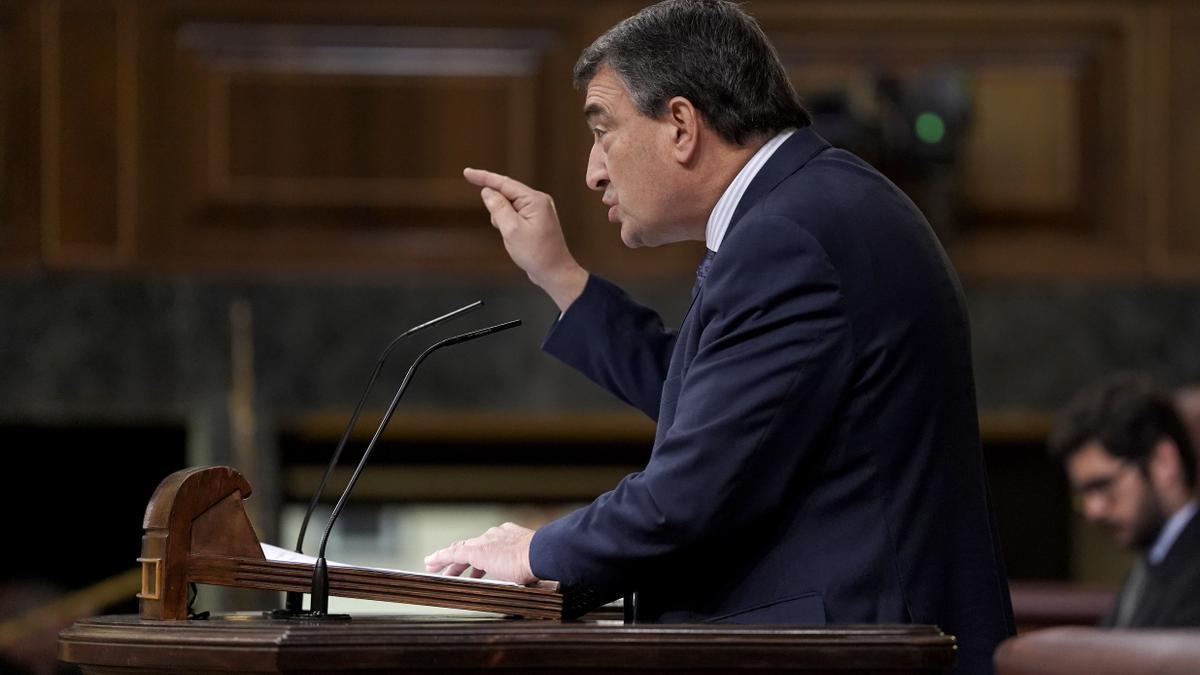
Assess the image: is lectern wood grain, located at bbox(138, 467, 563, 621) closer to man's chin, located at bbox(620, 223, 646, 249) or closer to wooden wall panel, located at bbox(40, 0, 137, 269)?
man's chin, located at bbox(620, 223, 646, 249)

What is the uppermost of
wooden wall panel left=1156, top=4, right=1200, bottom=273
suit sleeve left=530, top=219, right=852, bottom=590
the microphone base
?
wooden wall panel left=1156, top=4, right=1200, bottom=273

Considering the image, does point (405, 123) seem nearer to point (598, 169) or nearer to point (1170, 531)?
point (1170, 531)

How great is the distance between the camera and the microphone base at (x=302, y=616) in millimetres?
1510

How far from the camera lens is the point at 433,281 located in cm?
468

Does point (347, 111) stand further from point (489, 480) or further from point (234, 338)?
point (489, 480)

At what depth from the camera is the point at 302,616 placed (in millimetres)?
1545

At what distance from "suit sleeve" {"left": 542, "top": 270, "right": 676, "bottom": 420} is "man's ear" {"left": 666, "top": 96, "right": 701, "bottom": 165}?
32 centimetres

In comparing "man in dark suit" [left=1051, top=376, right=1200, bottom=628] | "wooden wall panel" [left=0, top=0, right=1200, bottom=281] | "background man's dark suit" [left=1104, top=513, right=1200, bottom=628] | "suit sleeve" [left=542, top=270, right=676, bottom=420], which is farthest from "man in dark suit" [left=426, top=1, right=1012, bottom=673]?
"wooden wall panel" [left=0, top=0, right=1200, bottom=281]

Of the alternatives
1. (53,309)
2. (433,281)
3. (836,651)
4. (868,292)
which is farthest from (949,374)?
(53,309)

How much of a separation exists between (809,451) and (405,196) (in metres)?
3.26

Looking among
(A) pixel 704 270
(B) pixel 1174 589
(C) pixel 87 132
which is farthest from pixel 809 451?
(C) pixel 87 132

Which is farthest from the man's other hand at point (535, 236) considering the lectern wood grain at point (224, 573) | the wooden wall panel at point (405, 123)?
the wooden wall panel at point (405, 123)

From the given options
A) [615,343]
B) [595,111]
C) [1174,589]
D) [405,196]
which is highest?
[405,196]

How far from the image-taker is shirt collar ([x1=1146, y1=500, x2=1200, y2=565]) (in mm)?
4379
